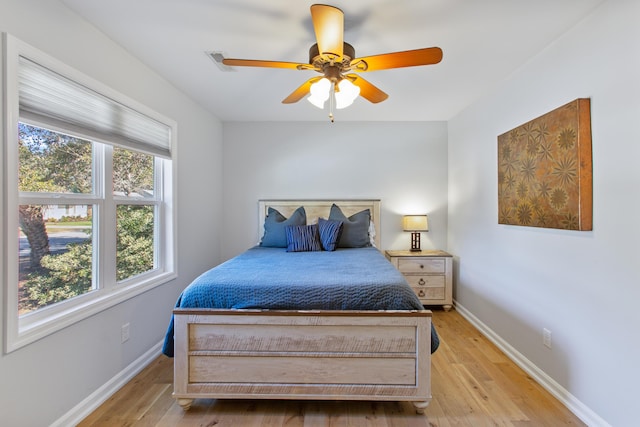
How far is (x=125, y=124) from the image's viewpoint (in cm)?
226

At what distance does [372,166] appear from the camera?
163 inches

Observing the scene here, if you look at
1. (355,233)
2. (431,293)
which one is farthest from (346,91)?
(431,293)

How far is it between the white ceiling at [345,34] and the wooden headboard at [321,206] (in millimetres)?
1507

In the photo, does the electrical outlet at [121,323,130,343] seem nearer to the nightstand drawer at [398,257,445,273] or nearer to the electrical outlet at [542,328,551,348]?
the nightstand drawer at [398,257,445,273]

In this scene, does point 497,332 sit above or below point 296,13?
below

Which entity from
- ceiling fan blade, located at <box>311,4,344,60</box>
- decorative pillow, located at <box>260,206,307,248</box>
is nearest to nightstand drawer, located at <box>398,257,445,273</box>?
decorative pillow, located at <box>260,206,307,248</box>

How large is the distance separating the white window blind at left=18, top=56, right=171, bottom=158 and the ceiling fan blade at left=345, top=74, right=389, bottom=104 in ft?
5.32

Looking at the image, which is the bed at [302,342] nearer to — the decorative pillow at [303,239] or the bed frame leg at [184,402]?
the bed frame leg at [184,402]

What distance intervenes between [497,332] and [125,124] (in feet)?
11.7

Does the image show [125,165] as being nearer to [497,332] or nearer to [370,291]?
[370,291]

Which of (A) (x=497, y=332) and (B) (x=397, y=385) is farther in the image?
(A) (x=497, y=332)

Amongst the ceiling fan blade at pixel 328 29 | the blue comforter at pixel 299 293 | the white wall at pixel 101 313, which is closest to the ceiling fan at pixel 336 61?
the ceiling fan blade at pixel 328 29

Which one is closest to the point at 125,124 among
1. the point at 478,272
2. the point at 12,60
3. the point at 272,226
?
the point at 12,60

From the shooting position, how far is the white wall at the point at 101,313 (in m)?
1.52
